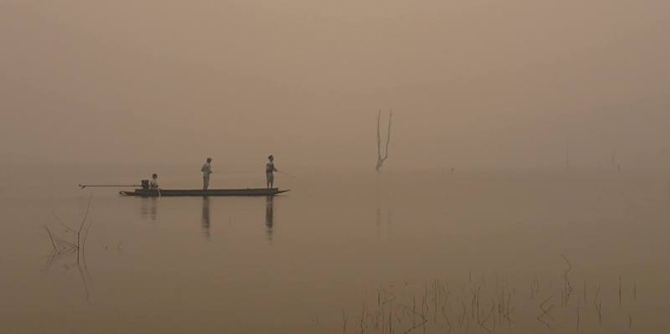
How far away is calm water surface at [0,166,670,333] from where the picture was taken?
10.7 m

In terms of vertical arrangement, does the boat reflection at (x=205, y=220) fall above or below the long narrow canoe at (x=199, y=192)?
below

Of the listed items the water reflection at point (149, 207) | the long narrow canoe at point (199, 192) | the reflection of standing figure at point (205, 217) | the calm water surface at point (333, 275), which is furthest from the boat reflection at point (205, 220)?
the long narrow canoe at point (199, 192)

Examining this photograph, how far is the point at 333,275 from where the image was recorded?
47.6 feet

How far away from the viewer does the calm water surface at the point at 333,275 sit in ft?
35.2

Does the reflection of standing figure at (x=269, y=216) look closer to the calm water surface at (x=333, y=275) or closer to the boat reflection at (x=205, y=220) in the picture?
the calm water surface at (x=333, y=275)

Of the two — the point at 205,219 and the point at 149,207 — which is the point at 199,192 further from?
the point at 205,219

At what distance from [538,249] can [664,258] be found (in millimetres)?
3096

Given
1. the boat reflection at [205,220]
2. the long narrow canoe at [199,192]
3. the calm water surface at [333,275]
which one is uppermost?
→ the long narrow canoe at [199,192]

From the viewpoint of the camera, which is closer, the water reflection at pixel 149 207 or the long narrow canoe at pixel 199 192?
the water reflection at pixel 149 207

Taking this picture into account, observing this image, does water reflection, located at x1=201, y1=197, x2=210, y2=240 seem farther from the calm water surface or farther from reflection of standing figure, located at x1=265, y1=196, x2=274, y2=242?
reflection of standing figure, located at x1=265, y1=196, x2=274, y2=242

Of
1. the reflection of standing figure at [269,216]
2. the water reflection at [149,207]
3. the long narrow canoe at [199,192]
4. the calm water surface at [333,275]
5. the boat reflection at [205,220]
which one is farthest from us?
the long narrow canoe at [199,192]

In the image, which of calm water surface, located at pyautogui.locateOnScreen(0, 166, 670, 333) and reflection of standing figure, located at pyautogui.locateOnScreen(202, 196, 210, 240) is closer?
calm water surface, located at pyautogui.locateOnScreen(0, 166, 670, 333)

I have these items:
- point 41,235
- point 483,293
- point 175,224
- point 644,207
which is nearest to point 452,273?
point 483,293

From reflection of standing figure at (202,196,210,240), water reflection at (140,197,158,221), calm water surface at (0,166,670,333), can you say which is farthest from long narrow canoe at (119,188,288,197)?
calm water surface at (0,166,670,333)
